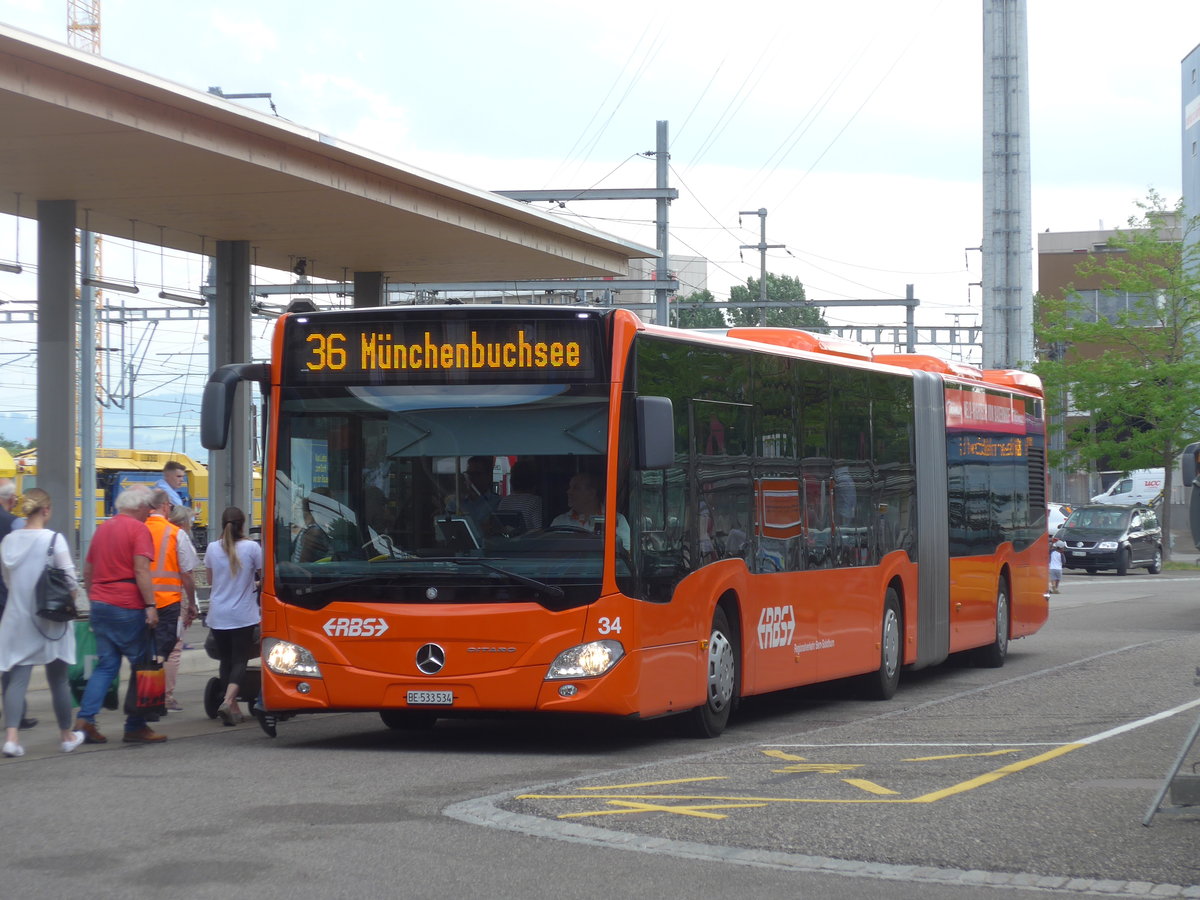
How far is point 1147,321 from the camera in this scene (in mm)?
50969

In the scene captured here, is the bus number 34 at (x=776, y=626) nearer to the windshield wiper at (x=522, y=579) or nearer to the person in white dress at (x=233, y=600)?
the windshield wiper at (x=522, y=579)

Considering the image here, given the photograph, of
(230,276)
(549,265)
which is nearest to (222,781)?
(230,276)

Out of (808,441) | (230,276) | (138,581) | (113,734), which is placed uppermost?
(230,276)

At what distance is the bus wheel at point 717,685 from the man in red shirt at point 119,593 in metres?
3.70

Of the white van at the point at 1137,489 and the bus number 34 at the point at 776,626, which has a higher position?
the white van at the point at 1137,489

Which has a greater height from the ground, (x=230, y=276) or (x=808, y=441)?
Result: (x=230, y=276)

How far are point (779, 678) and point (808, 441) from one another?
190 centimetres

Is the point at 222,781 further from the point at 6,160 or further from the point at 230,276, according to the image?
the point at 230,276

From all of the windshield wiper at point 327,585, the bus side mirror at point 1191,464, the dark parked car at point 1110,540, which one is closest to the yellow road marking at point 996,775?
the bus side mirror at point 1191,464

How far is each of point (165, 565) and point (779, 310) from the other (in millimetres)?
100391

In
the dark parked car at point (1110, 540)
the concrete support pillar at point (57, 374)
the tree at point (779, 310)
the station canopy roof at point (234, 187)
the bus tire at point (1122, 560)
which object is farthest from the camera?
the tree at point (779, 310)

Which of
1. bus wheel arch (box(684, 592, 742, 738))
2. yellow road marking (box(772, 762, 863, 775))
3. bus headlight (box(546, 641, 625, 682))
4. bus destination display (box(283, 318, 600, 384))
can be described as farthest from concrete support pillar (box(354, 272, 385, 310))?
yellow road marking (box(772, 762, 863, 775))

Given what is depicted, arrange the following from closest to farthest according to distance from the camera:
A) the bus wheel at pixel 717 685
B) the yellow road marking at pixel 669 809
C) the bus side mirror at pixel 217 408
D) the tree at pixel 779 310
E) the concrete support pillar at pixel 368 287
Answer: the yellow road marking at pixel 669 809
the bus side mirror at pixel 217 408
the bus wheel at pixel 717 685
the concrete support pillar at pixel 368 287
the tree at pixel 779 310

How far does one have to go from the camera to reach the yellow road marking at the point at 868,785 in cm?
930
